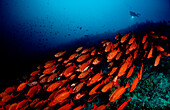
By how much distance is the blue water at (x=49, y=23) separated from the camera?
27.6 meters

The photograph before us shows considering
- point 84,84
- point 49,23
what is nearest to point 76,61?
point 84,84

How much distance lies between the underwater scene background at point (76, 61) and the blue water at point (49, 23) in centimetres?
28

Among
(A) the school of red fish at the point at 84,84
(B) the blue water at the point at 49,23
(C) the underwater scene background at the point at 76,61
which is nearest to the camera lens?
(A) the school of red fish at the point at 84,84

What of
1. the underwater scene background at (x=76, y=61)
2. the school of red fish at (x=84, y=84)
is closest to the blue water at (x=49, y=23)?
the underwater scene background at (x=76, y=61)

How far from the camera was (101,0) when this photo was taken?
119 meters

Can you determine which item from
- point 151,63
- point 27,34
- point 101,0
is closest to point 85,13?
point 101,0

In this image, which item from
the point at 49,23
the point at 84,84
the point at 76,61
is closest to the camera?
the point at 84,84

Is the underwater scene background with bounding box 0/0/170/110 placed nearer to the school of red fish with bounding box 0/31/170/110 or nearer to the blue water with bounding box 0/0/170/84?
the school of red fish with bounding box 0/31/170/110

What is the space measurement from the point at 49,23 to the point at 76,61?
62.5 meters

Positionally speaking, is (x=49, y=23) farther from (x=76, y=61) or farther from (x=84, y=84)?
(x=84, y=84)

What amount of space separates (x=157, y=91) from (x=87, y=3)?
4698 inches

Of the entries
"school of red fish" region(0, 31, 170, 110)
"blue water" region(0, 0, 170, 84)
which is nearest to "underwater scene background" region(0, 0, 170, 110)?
"school of red fish" region(0, 31, 170, 110)

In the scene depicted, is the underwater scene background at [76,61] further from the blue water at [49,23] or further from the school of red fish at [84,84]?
the blue water at [49,23]

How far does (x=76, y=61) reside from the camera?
8.30 meters
